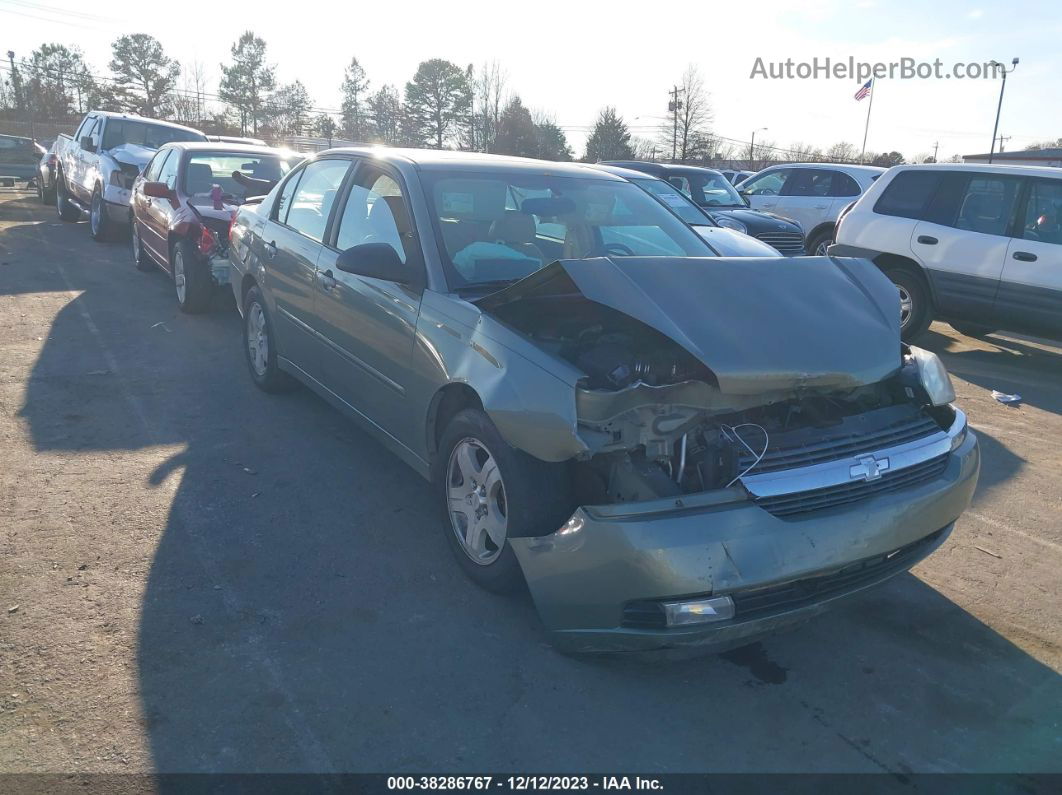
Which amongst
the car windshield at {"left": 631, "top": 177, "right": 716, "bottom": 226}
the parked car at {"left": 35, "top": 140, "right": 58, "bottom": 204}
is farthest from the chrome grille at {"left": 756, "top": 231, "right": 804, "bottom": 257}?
the parked car at {"left": 35, "top": 140, "right": 58, "bottom": 204}

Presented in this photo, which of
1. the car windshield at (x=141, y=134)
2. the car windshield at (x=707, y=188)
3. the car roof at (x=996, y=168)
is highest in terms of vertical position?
the car windshield at (x=141, y=134)

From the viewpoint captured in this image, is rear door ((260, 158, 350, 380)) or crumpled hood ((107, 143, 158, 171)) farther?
crumpled hood ((107, 143, 158, 171))

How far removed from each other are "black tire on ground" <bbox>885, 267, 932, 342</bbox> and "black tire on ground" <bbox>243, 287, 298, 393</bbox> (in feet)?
20.8

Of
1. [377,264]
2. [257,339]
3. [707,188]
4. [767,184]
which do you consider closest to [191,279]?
[257,339]

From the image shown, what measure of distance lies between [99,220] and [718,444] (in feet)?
42.5

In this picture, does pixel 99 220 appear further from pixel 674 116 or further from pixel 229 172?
pixel 674 116

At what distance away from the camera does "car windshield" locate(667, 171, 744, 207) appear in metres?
12.5

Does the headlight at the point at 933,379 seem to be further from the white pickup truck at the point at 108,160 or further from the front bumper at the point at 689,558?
the white pickup truck at the point at 108,160

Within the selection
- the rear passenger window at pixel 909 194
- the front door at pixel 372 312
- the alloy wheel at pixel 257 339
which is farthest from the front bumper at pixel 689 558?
the rear passenger window at pixel 909 194

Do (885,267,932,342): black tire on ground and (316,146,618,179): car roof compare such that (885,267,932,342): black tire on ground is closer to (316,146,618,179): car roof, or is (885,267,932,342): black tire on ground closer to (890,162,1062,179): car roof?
(890,162,1062,179): car roof

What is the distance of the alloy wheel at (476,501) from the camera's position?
11.3ft

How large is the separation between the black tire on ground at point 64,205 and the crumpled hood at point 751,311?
1504 cm

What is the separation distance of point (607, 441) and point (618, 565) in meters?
0.46

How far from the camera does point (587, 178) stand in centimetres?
484
